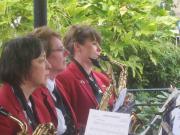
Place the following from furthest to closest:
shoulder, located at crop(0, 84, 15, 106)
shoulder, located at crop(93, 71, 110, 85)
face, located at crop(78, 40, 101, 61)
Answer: shoulder, located at crop(93, 71, 110, 85) < face, located at crop(78, 40, 101, 61) < shoulder, located at crop(0, 84, 15, 106)

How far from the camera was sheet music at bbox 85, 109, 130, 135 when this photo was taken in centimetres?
189

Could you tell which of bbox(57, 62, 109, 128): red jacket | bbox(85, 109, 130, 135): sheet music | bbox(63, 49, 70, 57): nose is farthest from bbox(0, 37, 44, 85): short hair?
bbox(57, 62, 109, 128): red jacket

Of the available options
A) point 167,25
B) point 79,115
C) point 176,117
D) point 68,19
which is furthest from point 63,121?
point 167,25

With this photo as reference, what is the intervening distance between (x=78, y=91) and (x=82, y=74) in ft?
0.43

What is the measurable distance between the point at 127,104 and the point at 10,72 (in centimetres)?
62


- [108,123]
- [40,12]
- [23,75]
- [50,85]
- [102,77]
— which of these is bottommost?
[102,77]

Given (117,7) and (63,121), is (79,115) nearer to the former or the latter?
(63,121)

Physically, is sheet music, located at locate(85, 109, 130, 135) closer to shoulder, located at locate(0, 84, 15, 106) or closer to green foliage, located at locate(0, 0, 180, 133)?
shoulder, located at locate(0, 84, 15, 106)

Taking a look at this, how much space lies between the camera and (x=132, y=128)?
2.27 metres

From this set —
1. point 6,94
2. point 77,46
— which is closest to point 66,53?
point 77,46

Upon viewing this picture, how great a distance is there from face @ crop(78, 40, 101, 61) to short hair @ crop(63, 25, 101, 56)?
28 millimetres

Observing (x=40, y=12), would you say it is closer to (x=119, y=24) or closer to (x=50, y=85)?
(x=50, y=85)

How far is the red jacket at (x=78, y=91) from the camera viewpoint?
2.79 metres

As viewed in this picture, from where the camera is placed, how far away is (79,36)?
116 inches
